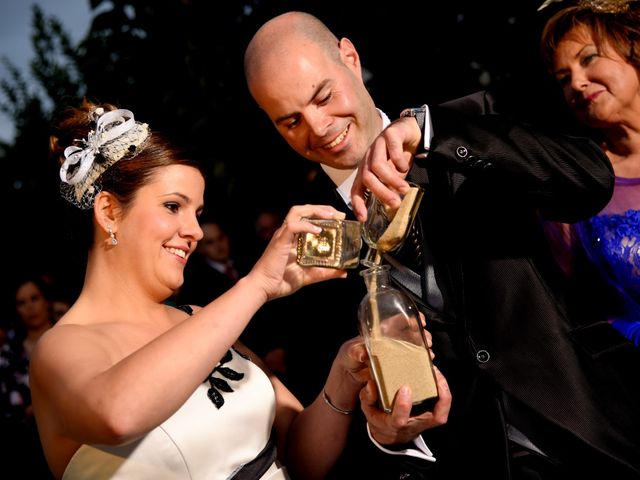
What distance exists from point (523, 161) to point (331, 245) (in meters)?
0.55

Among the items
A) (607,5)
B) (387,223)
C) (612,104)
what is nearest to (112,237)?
(387,223)

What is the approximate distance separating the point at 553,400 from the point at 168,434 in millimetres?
1073

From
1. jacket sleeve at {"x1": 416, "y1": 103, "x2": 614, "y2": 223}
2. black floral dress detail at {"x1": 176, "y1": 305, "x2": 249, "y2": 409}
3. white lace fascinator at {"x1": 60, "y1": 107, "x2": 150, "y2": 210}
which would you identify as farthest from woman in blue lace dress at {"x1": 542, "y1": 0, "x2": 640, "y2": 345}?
white lace fascinator at {"x1": 60, "y1": 107, "x2": 150, "y2": 210}

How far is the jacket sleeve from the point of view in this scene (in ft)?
6.42

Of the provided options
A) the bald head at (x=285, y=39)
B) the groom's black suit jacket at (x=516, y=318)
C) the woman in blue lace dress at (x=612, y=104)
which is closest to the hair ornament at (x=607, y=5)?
the woman in blue lace dress at (x=612, y=104)

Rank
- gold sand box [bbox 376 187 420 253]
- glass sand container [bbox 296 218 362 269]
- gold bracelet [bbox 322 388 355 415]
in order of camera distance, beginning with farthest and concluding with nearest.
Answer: gold bracelet [bbox 322 388 355 415], glass sand container [bbox 296 218 362 269], gold sand box [bbox 376 187 420 253]

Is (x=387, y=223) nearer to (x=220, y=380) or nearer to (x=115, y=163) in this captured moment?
(x=220, y=380)

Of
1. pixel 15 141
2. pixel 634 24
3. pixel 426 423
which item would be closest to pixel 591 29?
pixel 634 24

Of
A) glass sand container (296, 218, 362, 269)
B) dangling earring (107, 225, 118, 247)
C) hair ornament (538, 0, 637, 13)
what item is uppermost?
hair ornament (538, 0, 637, 13)

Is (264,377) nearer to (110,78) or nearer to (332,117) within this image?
(332,117)

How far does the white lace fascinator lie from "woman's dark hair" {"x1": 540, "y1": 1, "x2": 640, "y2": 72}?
141 cm

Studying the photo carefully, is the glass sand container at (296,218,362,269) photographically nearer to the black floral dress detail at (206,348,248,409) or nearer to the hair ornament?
the black floral dress detail at (206,348,248,409)

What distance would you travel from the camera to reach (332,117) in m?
2.79

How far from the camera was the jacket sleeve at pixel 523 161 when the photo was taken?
196 cm
